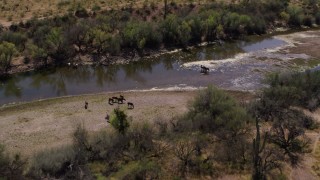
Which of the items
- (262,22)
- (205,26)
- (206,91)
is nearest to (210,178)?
(206,91)

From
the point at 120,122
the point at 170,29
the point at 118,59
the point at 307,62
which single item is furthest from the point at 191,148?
the point at 170,29

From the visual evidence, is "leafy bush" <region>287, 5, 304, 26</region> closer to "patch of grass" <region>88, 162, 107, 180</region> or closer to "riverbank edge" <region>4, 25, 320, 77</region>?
"riverbank edge" <region>4, 25, 320, 77</region>

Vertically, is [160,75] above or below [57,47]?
below

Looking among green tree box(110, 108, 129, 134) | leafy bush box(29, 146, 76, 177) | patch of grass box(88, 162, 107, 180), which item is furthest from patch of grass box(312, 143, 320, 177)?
leafy bush box(29, 146, 76, 177)

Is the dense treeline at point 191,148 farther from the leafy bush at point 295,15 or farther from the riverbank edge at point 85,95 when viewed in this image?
the leafy bush at point 295,15

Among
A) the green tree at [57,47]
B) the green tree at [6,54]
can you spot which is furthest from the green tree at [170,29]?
the green tree at [6,54]

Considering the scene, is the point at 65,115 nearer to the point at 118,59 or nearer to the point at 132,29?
the point at 118,59
